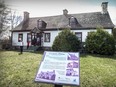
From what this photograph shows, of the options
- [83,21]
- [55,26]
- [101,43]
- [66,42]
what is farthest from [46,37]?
[101,43]

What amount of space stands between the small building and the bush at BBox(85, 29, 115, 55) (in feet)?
10.6

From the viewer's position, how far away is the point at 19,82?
7.37 metres

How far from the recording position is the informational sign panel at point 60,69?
4.55 meters

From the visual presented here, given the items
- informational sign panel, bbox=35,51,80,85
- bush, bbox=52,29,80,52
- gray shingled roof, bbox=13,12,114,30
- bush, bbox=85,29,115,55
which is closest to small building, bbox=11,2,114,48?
gray shingled roof, bbox=13,12,114,30

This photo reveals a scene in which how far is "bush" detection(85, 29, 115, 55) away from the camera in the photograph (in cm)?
1672

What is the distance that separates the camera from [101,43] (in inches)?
664

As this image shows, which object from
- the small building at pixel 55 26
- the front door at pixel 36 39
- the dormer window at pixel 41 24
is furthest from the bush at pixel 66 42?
the dormer window at pixel 41 24

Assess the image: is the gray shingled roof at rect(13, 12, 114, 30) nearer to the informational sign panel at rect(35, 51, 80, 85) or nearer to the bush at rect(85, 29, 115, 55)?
the bush at rect(85, 29, 115, 55)

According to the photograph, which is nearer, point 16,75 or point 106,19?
point 16,75

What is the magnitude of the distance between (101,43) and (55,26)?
8190mm

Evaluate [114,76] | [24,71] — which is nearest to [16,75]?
[24,71]

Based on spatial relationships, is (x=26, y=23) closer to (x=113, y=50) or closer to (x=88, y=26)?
(x=88, y=26)

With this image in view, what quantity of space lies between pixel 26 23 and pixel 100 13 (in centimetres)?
1157

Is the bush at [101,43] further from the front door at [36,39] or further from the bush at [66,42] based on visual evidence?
the front door at [36,39]
